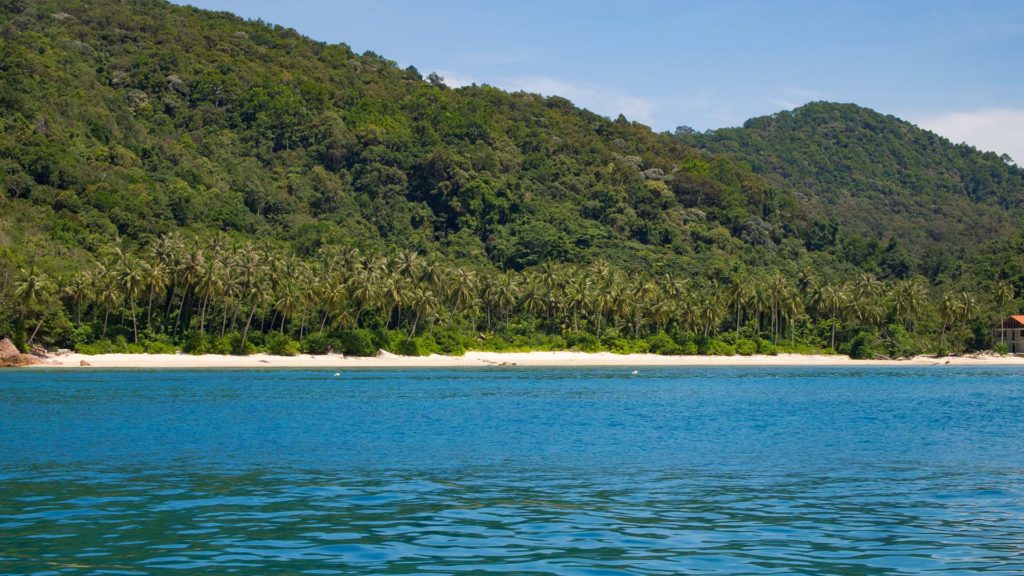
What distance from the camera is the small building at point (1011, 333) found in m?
130

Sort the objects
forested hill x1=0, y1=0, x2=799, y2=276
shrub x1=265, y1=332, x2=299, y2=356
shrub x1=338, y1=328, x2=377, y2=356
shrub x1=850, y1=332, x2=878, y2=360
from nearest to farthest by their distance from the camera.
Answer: shrub x1=265, y1=332, x2=299, y2=356, shrub x1=338, y1=328, x2=377, y2=356, shrub x1=850, y1=332, x2=878, y2=360, forested hill x1=0, y1=0, x2=799, y2=276

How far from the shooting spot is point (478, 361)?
111625 mm

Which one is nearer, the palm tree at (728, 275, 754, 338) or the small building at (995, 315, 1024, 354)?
the palm tree at (728, 275, 754, 338)

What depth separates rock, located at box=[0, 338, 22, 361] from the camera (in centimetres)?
8900

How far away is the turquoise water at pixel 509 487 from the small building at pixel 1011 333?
82278 mm

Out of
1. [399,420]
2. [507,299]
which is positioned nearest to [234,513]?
[399,420]

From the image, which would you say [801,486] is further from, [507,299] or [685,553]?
[507,299]

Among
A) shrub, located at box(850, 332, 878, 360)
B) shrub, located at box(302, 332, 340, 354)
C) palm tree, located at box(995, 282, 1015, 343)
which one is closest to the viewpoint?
shrub, located at box(302, 332, 340, 354)

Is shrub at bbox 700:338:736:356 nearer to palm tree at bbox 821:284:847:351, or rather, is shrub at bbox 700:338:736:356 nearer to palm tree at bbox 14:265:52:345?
palm tree at bbox 821:284:847:351

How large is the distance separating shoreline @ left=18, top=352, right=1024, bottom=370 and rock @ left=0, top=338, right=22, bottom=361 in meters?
2.08

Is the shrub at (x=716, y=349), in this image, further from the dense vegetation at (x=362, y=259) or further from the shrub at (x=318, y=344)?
the shrub at (x=318, y=344)

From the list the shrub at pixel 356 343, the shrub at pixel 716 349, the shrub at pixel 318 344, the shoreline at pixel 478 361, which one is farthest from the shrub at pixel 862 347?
the shrub at pixel 318 344

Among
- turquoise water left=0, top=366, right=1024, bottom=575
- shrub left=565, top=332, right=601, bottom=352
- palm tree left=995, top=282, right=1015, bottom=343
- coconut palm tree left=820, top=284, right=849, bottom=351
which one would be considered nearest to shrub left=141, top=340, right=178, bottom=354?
turquoise water left=0, top=366, right=1024, bottom=575

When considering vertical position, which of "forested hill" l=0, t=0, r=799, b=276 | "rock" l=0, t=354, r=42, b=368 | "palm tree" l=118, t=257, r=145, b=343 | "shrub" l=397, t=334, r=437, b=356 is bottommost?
"rock" l=0, t=354, r=42, b=368
